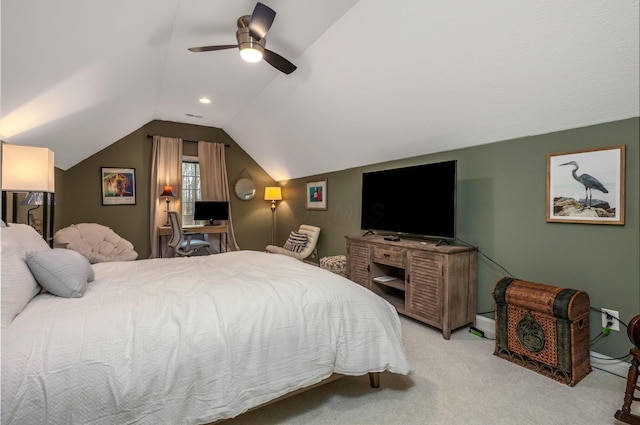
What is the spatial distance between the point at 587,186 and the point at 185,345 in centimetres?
290

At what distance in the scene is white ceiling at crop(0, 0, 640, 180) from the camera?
1789mm

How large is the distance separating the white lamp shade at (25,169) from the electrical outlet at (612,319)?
4450 millimetres

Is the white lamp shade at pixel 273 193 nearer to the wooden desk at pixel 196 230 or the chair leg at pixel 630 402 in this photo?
the wooden desk at pixel 196 230

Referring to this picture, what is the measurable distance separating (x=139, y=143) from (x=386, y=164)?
4.56 m

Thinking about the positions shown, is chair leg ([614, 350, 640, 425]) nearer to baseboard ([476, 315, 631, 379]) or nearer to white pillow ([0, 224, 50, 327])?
baseboard ([476, 315, 631, 379])

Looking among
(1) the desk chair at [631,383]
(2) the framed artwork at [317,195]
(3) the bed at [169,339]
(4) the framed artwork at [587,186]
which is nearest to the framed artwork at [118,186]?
(2) the framed artwork at [317,195]

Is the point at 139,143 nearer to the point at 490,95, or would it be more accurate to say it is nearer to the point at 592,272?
the point at 490,95

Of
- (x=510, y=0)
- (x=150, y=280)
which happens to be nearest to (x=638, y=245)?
(x=510, y=0)

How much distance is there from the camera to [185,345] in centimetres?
132

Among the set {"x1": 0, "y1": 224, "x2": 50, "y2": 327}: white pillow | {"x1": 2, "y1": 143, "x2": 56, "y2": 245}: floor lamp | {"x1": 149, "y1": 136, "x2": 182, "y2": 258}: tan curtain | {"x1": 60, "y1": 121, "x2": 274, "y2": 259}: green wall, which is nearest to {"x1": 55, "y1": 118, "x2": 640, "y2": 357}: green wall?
{"x1": 60, "y1": 121, "x2": 274, "y2": 259}: green wall

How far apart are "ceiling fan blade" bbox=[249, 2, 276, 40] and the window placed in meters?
4.30

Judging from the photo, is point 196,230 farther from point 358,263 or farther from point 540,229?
point 540,229

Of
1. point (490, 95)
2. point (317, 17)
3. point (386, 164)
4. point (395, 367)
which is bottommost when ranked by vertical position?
point (395, 367)

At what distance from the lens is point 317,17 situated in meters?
2.47
